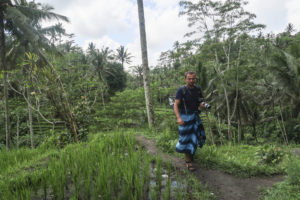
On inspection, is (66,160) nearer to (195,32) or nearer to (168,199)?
(168,199)

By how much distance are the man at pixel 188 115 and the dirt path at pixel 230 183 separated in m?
0.27

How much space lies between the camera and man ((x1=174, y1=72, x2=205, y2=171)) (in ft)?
11.9

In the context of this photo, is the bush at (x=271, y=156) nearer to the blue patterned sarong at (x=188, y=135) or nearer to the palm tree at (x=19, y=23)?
the blue patterned sarong at (x=188, y=135)

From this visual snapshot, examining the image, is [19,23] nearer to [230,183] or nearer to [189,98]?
[189,98]

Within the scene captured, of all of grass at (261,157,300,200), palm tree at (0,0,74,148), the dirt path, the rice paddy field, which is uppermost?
palm tree at (0,0,74,148)

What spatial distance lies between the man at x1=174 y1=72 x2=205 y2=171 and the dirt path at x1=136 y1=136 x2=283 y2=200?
0.87 feet

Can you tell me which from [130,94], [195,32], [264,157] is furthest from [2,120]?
[264,157]

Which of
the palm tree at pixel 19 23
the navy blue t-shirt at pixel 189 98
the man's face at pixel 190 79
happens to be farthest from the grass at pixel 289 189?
the palm tree at pixel 19 23

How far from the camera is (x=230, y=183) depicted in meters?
3.32

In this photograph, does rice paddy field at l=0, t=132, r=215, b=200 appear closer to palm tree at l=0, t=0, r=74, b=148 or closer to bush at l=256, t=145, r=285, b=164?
bush at l=256, t=145, r=285, b=164

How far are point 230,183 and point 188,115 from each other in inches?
54.3

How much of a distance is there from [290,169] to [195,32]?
9708 mm

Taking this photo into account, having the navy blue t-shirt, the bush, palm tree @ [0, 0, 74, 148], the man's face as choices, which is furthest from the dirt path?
palm tree @ [0, 0, 74, 148]

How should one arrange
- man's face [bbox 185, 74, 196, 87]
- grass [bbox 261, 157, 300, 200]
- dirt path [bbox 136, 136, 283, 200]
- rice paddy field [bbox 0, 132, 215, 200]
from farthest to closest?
man's face [bbox 185, 74, 196, 87], dirt path [bbox 136, 136, 283, 200], grass [bbox 261, 157, 300, 200], rice paddy field [bbox 0, 132, 215, 200]
